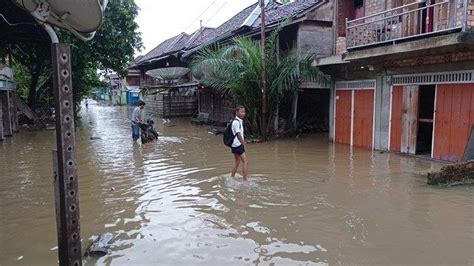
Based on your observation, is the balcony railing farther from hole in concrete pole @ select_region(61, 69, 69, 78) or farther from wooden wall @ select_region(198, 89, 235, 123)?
wooden wall @ select_region(198, 89, 235, 123)

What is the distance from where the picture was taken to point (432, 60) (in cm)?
998

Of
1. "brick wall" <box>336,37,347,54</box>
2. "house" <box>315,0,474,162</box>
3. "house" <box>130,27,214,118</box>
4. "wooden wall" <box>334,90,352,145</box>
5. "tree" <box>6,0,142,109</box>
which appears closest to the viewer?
"house" <box>315,0,474,162</box>

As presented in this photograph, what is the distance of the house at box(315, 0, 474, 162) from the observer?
30.1 feet

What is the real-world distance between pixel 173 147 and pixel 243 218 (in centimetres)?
842

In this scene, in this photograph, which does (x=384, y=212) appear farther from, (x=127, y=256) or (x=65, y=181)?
(x=65, y=181)

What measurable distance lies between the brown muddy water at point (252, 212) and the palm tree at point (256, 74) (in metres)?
3.87

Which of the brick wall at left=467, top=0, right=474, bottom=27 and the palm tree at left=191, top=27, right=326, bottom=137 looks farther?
the palm tree at left=191, top=27, right=326, bottom=137

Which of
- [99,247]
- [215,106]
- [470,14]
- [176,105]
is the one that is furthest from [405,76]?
[176,105]

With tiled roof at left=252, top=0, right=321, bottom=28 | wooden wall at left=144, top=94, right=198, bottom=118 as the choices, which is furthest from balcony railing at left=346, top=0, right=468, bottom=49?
wooden wall at left=144, top=94, right=198, bottom=118

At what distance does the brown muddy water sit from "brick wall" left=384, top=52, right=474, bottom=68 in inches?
101

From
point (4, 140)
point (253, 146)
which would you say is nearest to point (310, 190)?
point (253, 146)

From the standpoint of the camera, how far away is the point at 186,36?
104 feet

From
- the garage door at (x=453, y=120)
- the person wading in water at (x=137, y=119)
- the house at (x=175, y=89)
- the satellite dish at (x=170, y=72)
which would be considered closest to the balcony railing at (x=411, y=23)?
the garage door at (x=453, y=120)

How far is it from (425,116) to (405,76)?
1860mm
